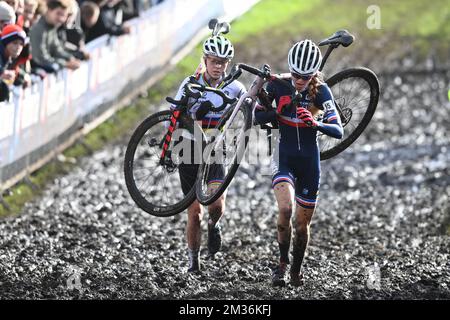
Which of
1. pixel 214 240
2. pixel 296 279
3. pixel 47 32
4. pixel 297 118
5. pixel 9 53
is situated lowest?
pixel 214 240

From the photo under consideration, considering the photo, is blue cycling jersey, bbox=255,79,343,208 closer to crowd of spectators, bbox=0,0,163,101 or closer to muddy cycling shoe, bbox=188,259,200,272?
muddy cycling shoe, bbox=188,259,200,272

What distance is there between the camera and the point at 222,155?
1094cm

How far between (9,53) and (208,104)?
3577 mm

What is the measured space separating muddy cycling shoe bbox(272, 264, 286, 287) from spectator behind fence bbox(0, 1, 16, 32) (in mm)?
4881

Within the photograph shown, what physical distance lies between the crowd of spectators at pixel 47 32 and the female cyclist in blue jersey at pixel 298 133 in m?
4.06

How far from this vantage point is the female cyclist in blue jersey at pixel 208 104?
418 inches

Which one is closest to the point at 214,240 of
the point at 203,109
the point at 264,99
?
the point at 203,109

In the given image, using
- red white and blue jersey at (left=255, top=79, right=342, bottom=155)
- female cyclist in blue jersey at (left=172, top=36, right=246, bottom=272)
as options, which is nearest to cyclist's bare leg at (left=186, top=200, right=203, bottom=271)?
female cyclist in blue jersey at (left=172, top=36, right=246, bottom=272)

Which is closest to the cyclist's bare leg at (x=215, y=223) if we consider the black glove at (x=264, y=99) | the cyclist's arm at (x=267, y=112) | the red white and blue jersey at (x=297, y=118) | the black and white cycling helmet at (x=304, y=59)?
the red white and blue jersey at (x=297, y=118)

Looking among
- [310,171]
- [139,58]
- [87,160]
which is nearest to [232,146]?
[310,171]

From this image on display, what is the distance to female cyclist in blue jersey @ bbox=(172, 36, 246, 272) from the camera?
10625mm

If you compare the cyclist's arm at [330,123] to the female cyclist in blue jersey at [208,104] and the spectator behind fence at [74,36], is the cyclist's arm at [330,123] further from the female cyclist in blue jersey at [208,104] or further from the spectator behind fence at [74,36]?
the spectator behind fence at [74,36]

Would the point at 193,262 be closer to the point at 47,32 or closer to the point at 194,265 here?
the point at 194,265
